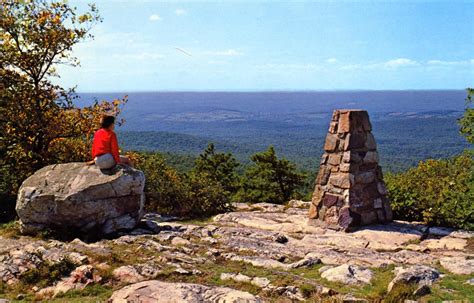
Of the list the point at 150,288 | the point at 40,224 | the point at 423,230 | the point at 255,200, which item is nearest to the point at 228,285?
the point at 150,288

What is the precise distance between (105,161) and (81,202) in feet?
3.82

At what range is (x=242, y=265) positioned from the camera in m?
8.70

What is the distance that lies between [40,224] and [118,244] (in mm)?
2416

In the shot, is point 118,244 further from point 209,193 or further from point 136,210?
point 209,193

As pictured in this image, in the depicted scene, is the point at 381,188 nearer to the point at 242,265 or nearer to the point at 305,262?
the point at 305,262

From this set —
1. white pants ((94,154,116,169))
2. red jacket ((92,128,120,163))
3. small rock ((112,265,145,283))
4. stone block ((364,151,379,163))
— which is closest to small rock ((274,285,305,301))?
small rock ((112,265,145,283))

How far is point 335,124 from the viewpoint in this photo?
12883mm

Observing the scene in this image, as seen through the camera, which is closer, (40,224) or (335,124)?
(40,224)

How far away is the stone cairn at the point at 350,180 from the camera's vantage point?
481 inches

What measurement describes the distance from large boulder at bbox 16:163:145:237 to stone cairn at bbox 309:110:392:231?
5.25 metres

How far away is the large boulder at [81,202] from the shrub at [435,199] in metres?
7.98

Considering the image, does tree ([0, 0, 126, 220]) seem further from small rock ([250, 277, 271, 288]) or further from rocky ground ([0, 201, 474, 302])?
small rock ([250, 277, 271, 288])

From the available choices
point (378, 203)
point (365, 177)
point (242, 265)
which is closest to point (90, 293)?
point (242, 265)

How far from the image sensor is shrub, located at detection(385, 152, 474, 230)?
39.8ft
